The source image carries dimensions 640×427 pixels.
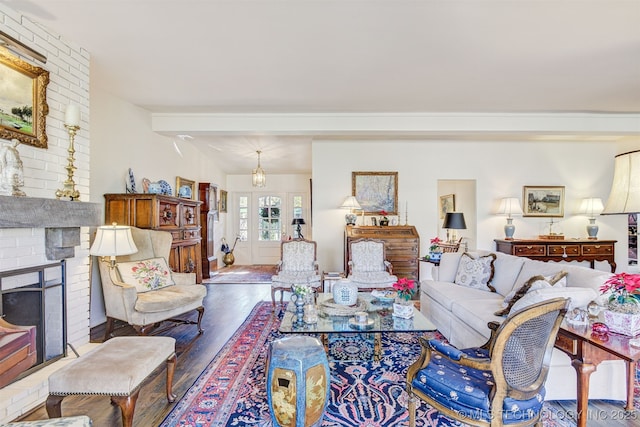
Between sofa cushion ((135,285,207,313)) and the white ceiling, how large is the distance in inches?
92.8

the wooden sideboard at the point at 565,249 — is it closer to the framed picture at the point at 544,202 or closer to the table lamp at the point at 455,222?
the framed picture at the point at 544,202

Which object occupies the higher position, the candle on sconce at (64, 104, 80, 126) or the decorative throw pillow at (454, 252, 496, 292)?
the candle on sconce at (64, 104, 80, 126)

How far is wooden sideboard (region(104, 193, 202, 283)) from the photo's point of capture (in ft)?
12.3

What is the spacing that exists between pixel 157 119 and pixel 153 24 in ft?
8.13

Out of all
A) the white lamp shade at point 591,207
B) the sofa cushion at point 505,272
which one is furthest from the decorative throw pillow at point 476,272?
the white lamp shade at point 591,207

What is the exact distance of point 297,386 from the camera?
5.78 feet

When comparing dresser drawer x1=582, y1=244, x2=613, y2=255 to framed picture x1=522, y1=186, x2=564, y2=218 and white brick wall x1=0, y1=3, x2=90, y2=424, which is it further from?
white brick wall x1=0, y1=3, x2=90, y2=424

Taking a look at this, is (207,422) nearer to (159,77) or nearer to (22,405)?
(22,405)

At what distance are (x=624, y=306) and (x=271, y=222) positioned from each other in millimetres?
7444

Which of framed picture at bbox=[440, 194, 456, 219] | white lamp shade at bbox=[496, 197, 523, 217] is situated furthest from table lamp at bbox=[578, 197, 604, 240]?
framed picture at bbox=[440, 194, 456, 219]

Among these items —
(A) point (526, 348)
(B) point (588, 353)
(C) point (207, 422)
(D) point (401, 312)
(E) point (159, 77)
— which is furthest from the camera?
(E) point (159, 77)

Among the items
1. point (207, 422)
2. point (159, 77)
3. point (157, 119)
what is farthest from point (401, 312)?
point (157, 119)

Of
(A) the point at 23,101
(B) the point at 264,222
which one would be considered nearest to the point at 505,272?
(A) the point at 23,101

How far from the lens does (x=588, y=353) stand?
173 centimetres
